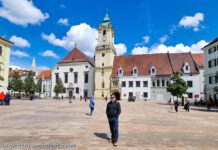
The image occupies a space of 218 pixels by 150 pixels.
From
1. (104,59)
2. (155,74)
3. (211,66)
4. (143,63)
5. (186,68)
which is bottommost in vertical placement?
(155,74)

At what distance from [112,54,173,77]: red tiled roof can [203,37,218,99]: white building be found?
12.8 m

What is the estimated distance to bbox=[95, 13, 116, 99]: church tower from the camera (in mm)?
63688

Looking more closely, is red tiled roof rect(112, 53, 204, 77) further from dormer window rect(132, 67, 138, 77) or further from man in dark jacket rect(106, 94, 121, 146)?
man in dark jacket rect(106, 94, 121, 146)

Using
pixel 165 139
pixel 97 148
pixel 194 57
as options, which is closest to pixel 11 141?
pixel 97 148

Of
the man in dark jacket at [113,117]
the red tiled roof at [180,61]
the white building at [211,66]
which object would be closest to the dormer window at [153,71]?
the red tiled roof at [180,61]

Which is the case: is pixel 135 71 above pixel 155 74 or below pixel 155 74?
above

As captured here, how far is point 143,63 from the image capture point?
63750mm

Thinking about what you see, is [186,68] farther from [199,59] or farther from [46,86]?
[46,86]

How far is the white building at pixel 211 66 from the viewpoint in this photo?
42750 mm

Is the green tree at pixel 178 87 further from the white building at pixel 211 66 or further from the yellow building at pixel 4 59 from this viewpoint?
the yellow building at pixel 4 59

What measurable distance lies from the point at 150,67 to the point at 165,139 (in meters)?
53.4

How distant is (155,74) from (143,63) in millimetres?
6059

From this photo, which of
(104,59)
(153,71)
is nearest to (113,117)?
(153,71)

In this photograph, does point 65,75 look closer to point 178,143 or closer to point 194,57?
point 194,57
